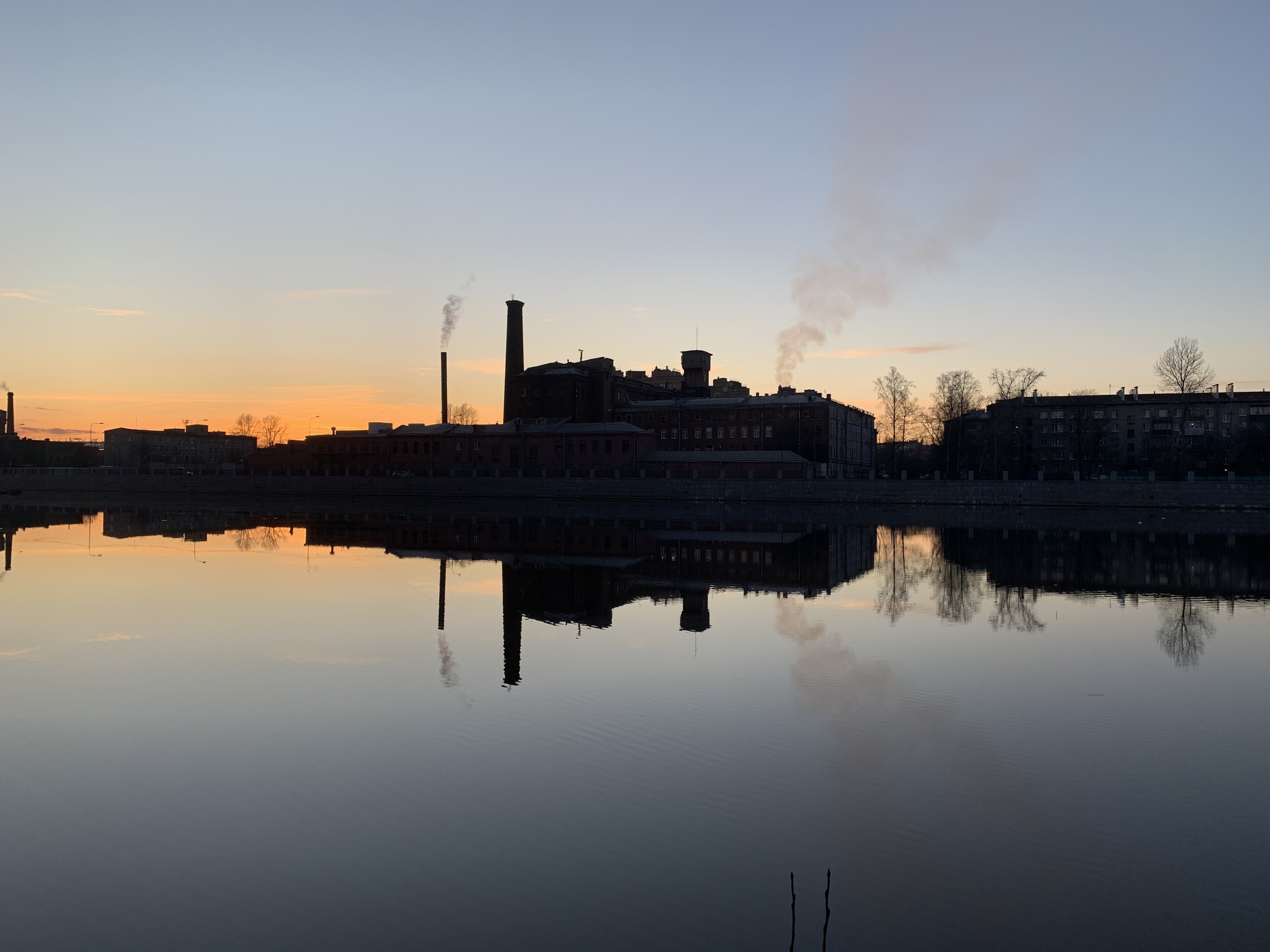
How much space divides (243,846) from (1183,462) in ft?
366

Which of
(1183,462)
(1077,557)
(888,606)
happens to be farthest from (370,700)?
(1183,462)

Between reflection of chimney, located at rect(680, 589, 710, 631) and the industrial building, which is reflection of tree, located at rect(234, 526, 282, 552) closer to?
reflection of chimney, located at rect(680, 589, 710, 631)

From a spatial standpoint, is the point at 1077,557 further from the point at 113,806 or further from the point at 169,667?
the point at 113,806

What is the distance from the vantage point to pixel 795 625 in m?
22.1

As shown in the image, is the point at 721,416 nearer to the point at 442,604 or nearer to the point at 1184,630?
the point at 442,604

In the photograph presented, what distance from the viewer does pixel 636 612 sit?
78.5ft

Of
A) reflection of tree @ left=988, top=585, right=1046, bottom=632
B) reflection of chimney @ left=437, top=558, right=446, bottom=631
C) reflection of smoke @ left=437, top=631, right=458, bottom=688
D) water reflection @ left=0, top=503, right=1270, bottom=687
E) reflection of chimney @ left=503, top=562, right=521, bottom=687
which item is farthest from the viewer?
water reflection @ left=0, top=503, right=1270, bottom=687

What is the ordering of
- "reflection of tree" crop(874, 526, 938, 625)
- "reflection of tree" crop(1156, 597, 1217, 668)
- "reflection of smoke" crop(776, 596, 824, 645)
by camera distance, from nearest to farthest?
"reflection of tree" crop(1156, 597, 1217, 668) < "reflection of smoke" crop(776, 596, 824, 645) < "reflection of tree" crop(874, 526, 938, 625)

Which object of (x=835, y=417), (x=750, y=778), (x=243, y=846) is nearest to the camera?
(x=243, y=846)

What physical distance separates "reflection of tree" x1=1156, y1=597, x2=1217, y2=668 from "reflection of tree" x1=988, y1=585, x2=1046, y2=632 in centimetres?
278

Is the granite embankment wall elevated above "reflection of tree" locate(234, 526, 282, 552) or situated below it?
above

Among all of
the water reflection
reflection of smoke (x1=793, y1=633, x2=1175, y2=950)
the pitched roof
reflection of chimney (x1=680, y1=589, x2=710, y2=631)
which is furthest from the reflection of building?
the pitched roof

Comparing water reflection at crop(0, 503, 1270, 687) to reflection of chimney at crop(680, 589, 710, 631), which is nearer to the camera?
reflection of chimney at crop(680, 589, 710, 631)

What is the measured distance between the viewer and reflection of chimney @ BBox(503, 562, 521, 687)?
53.3 ft
